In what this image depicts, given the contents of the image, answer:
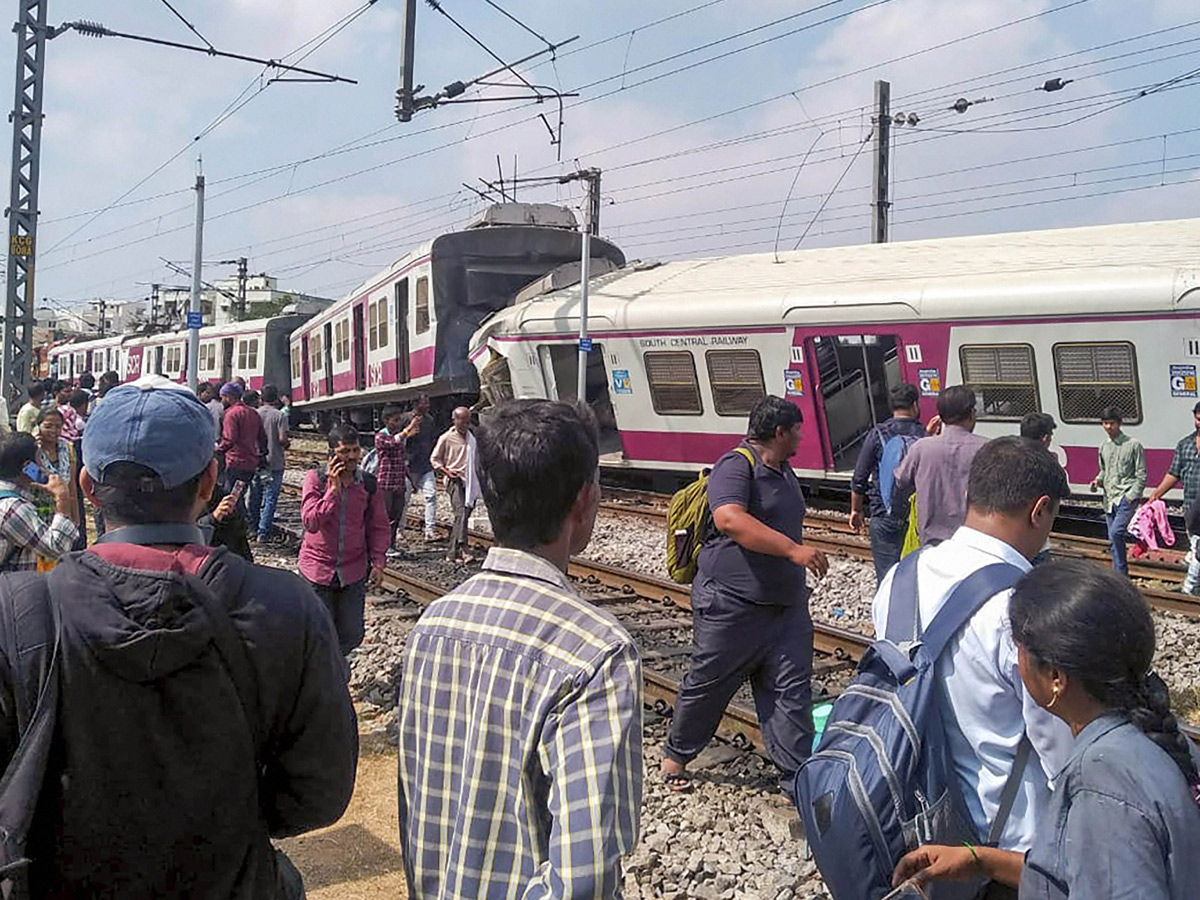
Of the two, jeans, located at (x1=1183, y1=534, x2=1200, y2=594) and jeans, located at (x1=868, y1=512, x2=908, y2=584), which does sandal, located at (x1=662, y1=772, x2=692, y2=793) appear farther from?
jeans, located at (x1=1183, y1=534, x2=1200, y2=594)

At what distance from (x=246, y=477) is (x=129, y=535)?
959cm

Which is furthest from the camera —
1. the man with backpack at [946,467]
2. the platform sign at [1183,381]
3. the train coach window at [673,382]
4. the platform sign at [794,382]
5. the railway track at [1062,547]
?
the train coach window at [673,382]

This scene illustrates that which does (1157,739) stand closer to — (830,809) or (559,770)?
(830,809)

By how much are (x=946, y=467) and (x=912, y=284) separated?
7.62 metres

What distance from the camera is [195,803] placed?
75.0 inches

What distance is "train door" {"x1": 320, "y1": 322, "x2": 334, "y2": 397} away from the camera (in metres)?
22.5

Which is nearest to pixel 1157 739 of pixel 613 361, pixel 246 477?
pixel 246 477

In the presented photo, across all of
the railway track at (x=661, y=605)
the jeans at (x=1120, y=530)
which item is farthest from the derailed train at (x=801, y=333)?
the railway track at (x=661, y=605)

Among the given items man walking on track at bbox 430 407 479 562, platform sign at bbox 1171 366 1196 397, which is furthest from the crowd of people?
platform sign at bbox 1171 366 1196 397

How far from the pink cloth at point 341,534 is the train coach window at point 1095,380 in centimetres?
830

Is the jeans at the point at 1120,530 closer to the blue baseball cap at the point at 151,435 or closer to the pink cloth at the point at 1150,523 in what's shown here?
the pink cloth at the point at 1150,523

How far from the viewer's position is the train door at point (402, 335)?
59.3 ft

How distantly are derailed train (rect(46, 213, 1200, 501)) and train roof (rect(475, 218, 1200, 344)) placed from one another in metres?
0.03

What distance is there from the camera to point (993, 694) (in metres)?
2.40
